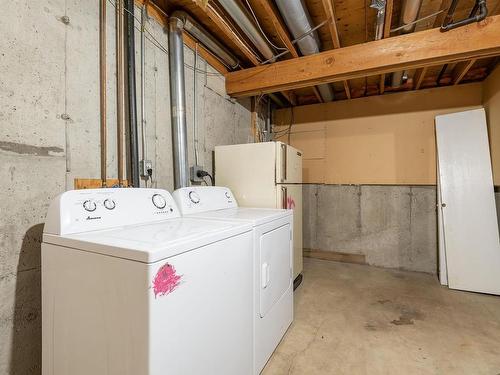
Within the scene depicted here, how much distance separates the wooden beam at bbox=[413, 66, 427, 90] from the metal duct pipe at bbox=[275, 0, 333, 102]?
1.34 meters

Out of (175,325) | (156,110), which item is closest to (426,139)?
(156,110)

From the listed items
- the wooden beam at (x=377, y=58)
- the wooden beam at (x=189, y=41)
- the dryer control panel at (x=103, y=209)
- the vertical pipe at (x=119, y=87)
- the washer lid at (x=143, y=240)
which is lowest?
the washer lid at (x=143, y=240)

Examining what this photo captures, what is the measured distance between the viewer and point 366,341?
1880 millimetres

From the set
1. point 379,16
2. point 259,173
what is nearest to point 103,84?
point 259,173

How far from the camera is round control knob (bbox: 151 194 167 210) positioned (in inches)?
58.5

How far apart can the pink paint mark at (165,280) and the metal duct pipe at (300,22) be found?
1.96 m

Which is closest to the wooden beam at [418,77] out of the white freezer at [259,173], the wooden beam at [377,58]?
the wooden beam at [377,58]

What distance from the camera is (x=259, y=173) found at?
2.48 m

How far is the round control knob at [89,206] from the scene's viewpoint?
3.77 feet

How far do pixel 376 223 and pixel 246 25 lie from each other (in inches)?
119

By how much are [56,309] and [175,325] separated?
58cm

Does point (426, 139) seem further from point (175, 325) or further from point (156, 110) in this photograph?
point (175, 325)

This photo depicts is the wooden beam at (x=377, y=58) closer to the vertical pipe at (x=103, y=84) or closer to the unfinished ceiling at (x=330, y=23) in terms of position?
the unfinished ceiling at (x=330, y=23)

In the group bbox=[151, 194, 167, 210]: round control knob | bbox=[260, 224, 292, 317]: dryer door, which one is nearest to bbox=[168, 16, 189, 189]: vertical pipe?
bbox=[151, 194, 167, 210]: round control knob
